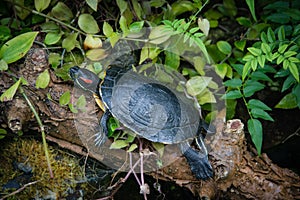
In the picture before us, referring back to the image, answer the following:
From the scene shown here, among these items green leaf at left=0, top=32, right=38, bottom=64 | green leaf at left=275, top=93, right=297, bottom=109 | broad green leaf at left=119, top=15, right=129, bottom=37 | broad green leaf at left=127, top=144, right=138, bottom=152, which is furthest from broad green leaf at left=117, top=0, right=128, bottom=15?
green leaf at left=275, top=93, right=297, bottom=109

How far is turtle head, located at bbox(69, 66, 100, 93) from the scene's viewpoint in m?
1.62

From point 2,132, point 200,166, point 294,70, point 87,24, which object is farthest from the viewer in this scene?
point 87,24

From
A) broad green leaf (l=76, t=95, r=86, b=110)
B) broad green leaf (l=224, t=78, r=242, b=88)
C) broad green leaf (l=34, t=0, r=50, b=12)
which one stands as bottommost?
broad green leaf (l=224, t=78, r=242, b=88)

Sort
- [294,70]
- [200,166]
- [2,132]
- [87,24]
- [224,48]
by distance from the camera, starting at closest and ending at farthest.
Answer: [294,70] < [200,166] < [2,132] < [87,24] < [224,48]

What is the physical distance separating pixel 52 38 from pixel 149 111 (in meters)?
0.57

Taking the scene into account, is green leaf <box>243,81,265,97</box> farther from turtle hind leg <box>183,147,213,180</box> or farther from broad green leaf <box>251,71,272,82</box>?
A: turtle hind leg <box>183,147,213,180</box>

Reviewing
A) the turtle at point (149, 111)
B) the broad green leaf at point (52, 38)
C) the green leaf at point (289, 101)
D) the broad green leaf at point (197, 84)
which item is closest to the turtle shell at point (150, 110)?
the turtle at point (149, 111)

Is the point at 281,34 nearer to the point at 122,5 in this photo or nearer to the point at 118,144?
the point at 122,5

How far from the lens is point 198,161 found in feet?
4.94

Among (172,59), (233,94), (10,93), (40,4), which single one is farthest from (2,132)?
(233,94)

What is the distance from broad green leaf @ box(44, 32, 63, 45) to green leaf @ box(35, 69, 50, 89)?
0.64 feet

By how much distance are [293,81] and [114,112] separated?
79cm

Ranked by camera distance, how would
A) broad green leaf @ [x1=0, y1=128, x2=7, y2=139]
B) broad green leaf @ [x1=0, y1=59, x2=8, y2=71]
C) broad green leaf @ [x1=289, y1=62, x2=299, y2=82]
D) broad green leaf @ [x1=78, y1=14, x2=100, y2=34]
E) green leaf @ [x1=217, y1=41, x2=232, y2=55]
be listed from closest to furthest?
broad green leaf @ [x1=289, y1=62, x2=299, y2=82] → broad green leaf @ [x1=0, y1=59, x2=8, y2=71] → broad green leaf @ [x1=0, y1=128, x2=7, y2=139] → broad green leaf @ [x1=78, y1=14, x2=100, y2=34] → green leaf @ [x1=217, y1=41, x2=232, y2=55]

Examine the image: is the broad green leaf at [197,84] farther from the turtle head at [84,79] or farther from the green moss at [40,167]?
the green moss at [40,167]
